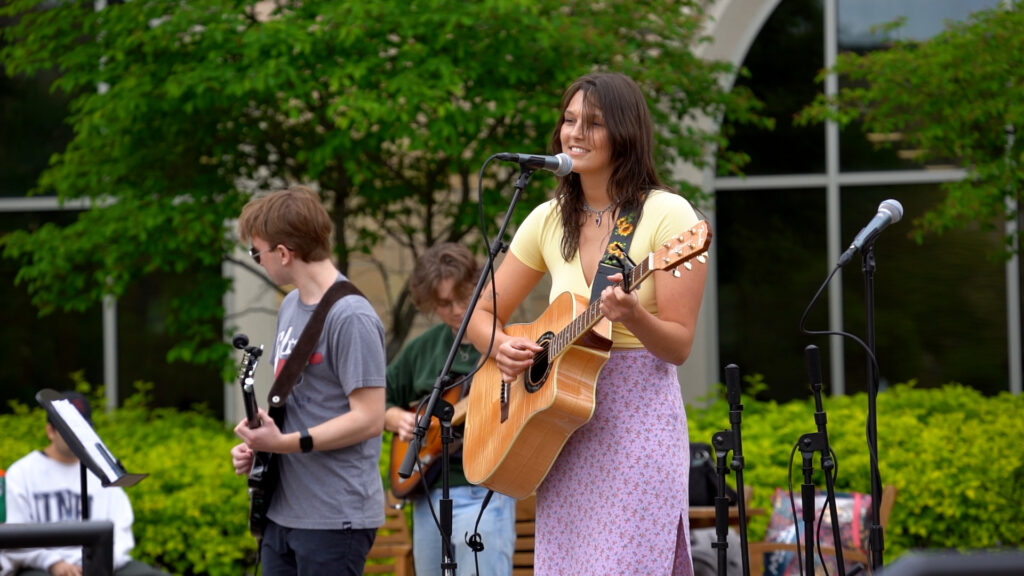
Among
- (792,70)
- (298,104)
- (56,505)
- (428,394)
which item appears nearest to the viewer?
(428,394)

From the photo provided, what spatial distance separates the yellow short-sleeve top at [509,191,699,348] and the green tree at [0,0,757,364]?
119 inches

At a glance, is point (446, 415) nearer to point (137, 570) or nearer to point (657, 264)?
point (657, 264)

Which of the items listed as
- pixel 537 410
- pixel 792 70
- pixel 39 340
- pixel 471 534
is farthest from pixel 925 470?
pixel 39 340

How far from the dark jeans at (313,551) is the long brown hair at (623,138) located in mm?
1138

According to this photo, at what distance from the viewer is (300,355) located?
12.5 ft

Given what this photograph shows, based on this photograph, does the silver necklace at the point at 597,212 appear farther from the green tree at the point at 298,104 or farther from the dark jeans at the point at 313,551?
the green tree at the point at 298,104

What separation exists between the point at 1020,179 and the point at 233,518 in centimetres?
458

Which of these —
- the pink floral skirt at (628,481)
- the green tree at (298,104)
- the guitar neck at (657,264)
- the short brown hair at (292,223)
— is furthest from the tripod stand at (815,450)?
the green tree at (298,104)

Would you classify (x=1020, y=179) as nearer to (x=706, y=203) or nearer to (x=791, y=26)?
(x=706, y=203)

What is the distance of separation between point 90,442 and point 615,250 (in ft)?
5.88

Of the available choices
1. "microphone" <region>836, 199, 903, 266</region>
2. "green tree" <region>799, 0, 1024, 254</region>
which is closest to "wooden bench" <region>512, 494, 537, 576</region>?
"microphone" <region>836, 199, 903, 266</region>

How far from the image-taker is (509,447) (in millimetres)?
3344

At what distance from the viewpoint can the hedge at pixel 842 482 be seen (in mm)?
6320

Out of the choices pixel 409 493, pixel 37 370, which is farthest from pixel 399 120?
pixel 37 370
